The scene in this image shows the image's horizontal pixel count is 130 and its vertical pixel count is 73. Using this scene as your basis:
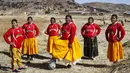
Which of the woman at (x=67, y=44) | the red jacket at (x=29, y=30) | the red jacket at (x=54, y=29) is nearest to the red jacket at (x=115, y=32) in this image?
the woman at (x=67, y=44)

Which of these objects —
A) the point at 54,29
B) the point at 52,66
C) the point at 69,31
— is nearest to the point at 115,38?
the point at 69,31

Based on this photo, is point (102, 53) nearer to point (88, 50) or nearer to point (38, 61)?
point (88, 50)

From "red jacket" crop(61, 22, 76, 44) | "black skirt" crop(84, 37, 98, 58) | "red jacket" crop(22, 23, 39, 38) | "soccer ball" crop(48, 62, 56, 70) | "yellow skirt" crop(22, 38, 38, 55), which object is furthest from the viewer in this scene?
"black skirt" crop(84, 37, 98, 58)

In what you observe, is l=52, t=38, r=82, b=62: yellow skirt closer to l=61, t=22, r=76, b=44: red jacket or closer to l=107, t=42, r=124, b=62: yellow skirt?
l=61, t=22, r=76, b=44: red jacket

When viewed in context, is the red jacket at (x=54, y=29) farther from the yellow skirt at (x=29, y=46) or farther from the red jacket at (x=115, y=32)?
the red jacket at (x=115, y=32)

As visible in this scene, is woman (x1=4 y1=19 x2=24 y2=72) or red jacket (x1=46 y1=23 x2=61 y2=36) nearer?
woman (x1=4 y1=19 x2=24 y2=72)

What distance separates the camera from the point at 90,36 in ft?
48.2

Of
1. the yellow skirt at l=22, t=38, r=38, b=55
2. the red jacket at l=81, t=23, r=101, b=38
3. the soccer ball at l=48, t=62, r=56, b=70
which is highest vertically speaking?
the red jacket at l=81, t=23, r=101, b=38

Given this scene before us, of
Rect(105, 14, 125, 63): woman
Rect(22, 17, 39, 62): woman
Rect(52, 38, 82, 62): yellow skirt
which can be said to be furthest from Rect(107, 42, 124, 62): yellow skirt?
Rect(22, 17, 39, 62): woman

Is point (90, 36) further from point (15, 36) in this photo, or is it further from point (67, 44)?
point (15, 36)

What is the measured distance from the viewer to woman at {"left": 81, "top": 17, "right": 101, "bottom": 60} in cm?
1450

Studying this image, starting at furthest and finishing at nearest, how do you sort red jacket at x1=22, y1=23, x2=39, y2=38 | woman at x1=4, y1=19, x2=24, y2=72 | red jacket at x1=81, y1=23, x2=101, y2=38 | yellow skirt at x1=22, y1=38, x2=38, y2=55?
red jacket at x1=81, y1=23, x2=101, y2=38
yellow skirt at x1=22, y1=38, x2=38, y2=55
red jacket at x1=22, y1=23, x2=39, y2=38
woman at x1=4, y1=19, x2=24, y2=72

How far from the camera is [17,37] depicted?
1171cm

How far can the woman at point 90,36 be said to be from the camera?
47.6 feet
